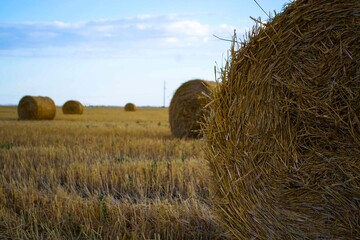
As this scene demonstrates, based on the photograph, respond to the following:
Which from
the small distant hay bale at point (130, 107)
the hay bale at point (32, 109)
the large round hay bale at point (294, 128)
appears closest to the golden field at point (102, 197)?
the large round hay bale at point (294, 128)

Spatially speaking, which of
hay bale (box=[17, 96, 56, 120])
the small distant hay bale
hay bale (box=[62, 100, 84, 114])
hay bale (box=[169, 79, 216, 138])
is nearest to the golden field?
hay bale (box=[169, 79, 216, 138])

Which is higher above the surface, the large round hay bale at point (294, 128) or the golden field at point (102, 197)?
the large round hay bale at point (294, 128)

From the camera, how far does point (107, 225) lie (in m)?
4.20

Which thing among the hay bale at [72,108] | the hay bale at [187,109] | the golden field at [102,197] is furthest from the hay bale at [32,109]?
the golden field at [102,197]

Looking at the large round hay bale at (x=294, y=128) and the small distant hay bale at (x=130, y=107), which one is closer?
the large round hay bale at (x=294, y=128)

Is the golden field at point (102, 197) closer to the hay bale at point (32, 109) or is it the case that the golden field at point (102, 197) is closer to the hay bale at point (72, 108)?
the hay bale at point (32, 109)

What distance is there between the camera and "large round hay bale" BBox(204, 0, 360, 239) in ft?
10.3

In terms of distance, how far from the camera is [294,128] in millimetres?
3387

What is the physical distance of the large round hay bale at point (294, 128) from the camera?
315 cm

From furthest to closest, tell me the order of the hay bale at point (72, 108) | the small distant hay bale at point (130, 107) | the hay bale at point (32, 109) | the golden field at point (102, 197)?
1. the small distant hay bale at point (130, 107)
2. the hay bale at point (72, 108)
3. the hay bale at point (32, 109)
4. the golden field at point (102, 197)

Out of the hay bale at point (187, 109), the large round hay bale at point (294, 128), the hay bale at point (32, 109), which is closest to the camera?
the large round hay bale at point (294, 128)

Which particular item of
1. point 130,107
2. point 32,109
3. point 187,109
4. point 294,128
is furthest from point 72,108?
point 294,128

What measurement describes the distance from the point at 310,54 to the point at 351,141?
0.69 m

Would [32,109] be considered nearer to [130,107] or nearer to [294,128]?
[130,107]
